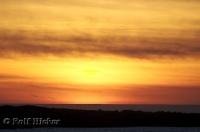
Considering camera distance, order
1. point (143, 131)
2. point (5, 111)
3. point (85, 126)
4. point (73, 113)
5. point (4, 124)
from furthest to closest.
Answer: point (73, 113)
point (5, 111)
point (85, 126)
point (4, 124)
point (143, 131)

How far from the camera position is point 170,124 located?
70875 mm

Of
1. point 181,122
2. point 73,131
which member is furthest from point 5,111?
point 181,122

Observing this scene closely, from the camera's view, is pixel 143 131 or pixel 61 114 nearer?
pixel 143 131

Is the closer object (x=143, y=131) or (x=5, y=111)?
(x=143, y=131)

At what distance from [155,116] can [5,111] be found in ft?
62.2

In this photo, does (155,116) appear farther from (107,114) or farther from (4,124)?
(4,124)

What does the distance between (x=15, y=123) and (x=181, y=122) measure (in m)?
21.5

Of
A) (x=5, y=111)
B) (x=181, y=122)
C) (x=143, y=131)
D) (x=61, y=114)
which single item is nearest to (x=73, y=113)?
(x=61, y=114)

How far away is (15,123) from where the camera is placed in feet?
205

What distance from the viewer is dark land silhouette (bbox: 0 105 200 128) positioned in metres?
70.4

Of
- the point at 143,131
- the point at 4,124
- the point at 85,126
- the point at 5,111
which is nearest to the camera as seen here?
the point at 143,131

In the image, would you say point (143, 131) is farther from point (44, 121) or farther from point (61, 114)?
point (61, 114)

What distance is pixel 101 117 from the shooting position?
247 feet

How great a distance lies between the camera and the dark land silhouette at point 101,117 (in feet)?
231
